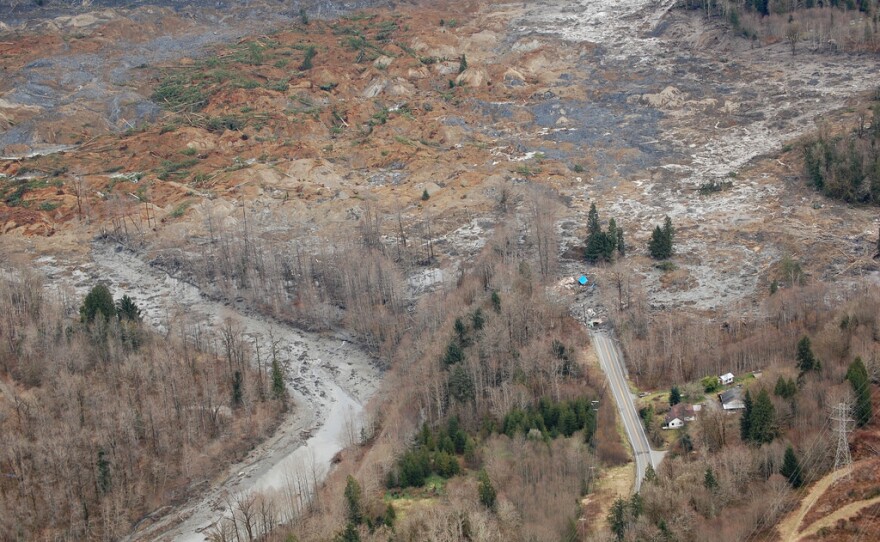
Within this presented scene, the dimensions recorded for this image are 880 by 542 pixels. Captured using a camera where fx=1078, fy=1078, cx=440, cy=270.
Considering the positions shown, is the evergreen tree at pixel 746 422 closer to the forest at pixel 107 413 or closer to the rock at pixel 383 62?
the forest at pixel 107 413

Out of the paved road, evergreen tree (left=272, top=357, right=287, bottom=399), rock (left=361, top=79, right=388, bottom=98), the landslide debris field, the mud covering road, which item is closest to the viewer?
the paved road

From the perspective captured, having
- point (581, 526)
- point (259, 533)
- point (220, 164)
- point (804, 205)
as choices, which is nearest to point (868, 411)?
point (581, 526)

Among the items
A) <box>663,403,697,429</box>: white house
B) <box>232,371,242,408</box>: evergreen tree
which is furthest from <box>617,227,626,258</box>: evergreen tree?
<box>232,371,242,408</box>: evergreen tree

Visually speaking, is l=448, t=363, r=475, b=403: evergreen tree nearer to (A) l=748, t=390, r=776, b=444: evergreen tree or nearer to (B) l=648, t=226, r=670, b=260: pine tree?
(A) l=748, t=390, r=776, b=444: evergreen tree

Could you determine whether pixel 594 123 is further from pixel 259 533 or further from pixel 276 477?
pixel 259 533

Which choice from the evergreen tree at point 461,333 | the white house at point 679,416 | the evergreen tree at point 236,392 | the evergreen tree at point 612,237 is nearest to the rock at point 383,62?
the evergreen tree at point 612,237

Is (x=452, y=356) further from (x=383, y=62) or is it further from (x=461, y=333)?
(x=383, y=62)
